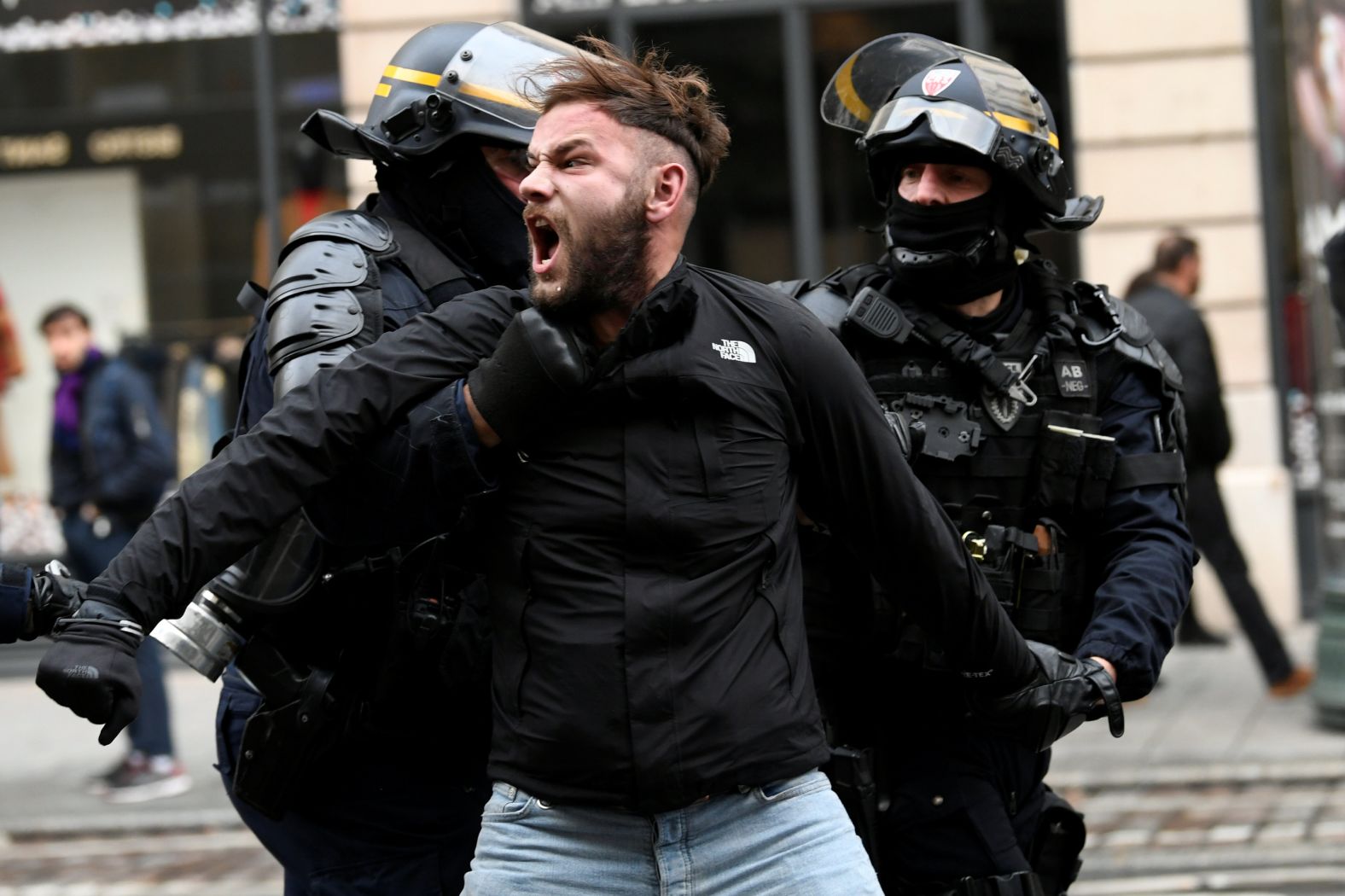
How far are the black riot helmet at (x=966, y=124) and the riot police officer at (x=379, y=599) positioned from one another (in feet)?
2.21

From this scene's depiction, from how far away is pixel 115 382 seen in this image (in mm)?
8242

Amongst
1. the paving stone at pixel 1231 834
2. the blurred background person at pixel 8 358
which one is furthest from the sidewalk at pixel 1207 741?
the blurred background person at pixel 8 358

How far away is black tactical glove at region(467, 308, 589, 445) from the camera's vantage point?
262cm

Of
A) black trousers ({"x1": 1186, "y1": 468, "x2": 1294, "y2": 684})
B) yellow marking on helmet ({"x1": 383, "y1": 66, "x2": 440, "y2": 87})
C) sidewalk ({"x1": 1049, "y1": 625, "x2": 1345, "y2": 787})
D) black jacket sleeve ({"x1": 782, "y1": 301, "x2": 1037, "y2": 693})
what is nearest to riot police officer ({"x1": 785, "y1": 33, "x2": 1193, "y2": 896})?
black jacket sleeve ({"x1": 782, "y1": 301, "x2": 1037, "y2": 693})

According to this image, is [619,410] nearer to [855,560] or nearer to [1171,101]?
[855,560]

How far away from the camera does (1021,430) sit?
355 cm

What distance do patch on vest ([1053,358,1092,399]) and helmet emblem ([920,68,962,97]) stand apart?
1.79ft

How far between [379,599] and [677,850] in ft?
2.64

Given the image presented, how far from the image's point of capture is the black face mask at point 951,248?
359cm

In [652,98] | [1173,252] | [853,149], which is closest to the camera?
[652,98]

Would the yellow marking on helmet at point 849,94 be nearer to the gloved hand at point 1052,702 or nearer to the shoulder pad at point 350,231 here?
the shoulder pad at point 350,231

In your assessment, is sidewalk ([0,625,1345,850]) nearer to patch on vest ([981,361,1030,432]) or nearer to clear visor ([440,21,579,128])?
patch on vest ([981,361,1030,432])

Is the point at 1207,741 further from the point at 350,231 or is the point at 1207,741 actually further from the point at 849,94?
the point at 350,231

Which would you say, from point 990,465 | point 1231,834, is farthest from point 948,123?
point 1231,834
